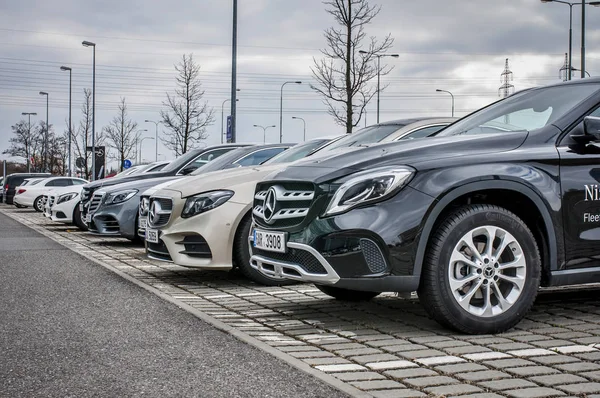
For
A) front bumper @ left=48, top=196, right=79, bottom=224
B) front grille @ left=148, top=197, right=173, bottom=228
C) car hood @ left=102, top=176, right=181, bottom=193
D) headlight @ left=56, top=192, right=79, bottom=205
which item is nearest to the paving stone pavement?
front grille @ left=148, top=197, right=173, bottom=228

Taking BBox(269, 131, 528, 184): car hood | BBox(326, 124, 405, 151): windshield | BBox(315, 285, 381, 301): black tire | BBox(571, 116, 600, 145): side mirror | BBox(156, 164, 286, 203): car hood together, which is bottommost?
BBox(315, 285, 381, 301): black tire

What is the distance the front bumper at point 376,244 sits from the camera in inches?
213

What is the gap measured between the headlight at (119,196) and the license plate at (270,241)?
6.73m

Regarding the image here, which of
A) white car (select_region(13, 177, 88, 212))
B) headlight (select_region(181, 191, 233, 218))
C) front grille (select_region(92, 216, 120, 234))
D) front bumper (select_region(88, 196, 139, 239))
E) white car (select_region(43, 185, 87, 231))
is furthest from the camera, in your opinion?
white car (select_region(13, 177, 88, 212))

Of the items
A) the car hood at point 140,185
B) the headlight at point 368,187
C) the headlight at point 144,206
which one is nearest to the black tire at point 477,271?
the headlight at point 368,187

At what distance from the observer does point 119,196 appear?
1283 centimetres

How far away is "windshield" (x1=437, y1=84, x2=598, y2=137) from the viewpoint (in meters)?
6.16

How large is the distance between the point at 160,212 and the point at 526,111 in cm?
399

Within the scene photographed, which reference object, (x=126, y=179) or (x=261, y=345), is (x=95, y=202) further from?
(x=261, y=345)

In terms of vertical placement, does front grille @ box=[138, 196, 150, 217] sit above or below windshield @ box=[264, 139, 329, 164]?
below

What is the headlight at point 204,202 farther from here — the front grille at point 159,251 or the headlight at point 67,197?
the headlight at point 67,197

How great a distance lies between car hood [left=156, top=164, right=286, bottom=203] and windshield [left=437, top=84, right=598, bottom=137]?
2285mm

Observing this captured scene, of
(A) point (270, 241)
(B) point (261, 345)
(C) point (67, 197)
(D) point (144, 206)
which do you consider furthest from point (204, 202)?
(C) point (67, 197)

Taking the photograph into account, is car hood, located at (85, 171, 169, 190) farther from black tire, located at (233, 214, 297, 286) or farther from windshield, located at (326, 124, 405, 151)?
black tire, located at (233, 214, 297, 286)
